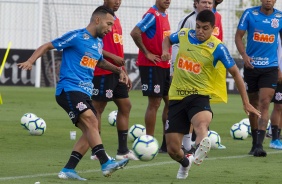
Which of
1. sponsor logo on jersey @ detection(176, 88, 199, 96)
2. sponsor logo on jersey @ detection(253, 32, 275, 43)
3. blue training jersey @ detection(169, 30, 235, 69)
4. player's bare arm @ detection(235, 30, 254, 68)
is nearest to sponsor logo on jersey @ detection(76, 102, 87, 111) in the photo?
sponsor logo on jersey @ detection(176, 88, 199, 96)

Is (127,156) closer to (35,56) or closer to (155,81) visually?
(155,81)

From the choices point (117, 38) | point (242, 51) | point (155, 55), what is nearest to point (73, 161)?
point (117, 38)

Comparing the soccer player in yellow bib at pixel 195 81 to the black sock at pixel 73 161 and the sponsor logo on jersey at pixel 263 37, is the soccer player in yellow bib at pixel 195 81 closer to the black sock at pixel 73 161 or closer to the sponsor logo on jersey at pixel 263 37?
the black sock at pixel 73 161

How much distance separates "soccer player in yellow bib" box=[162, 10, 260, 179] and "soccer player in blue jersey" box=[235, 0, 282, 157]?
257 centimetres

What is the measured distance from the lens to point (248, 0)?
100 ft

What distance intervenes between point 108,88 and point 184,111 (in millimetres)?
2098

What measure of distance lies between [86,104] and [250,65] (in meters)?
3.74

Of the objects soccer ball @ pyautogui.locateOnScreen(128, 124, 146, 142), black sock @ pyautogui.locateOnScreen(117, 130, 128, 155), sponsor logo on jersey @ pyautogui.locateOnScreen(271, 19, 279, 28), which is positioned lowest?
soccer ball @ pyautogui.locateOnScreen(128, 124, 146, 142)

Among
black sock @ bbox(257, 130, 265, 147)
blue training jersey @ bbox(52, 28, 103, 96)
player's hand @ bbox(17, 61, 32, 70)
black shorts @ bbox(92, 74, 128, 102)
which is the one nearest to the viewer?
player's hand @ bbox(17, 61, 32, 70)

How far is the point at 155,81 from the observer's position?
1244cm

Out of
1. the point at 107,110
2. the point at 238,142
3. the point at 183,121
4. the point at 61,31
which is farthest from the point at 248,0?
the point at 183,121

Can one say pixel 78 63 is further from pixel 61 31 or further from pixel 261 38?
pixel 61 31

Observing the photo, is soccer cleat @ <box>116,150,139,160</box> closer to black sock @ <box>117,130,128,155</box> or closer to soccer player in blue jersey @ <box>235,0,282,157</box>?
black sock @ <box>117,130,128,155</box>

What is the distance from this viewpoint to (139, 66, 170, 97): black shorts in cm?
1243
